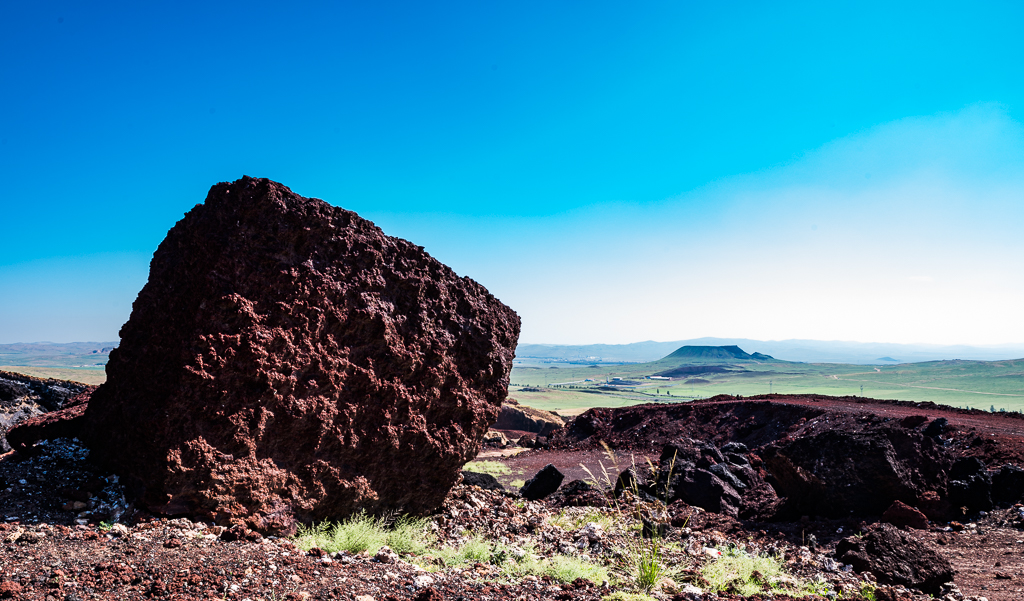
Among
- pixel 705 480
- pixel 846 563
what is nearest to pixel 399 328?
pixel 846 563

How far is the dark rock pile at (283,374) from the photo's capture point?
5590mm

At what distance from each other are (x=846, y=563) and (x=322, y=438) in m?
6.57

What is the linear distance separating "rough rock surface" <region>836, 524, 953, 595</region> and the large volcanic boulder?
5.20 metres

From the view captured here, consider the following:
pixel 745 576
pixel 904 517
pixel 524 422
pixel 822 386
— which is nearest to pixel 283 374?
pixel 745 576

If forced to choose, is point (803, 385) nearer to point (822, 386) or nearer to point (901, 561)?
point (822, 386)

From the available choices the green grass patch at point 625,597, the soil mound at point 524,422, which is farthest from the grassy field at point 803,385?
the green grass patch at point 625,597

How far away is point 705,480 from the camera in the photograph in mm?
10938

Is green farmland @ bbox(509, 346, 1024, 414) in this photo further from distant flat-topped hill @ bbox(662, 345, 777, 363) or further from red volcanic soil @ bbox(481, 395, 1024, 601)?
red volcanic soil @ bbox(481, 395, 1024, 601)

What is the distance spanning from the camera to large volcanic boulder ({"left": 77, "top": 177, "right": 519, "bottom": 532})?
18.3ft

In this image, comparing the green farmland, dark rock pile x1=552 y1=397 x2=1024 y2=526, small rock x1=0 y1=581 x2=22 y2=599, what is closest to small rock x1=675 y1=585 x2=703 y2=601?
dark rock pile x1=552 y1=397 x2=1024 y2=526

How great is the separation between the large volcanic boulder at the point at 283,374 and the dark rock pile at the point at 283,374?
0.02 m

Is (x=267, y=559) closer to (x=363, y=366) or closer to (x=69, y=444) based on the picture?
(x=363, y=366)

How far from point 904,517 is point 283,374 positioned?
962 centimetres

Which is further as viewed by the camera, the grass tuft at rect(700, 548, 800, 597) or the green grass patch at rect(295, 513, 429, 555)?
the green grass patch at rect(295, 513, 429, 555)
